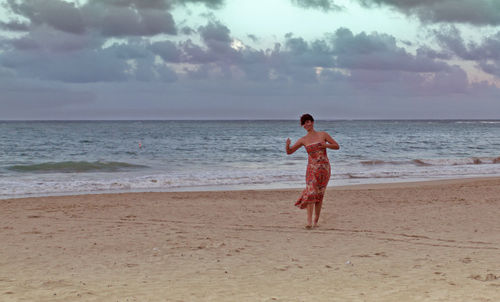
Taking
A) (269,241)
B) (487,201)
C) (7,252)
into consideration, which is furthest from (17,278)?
(487,201)

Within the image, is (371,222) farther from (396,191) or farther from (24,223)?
(24,223)

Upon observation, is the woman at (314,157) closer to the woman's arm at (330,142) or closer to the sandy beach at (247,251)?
the woman's arm at (330,142)

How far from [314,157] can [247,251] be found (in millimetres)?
2136

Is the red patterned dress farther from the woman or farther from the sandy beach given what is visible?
the sandy beach

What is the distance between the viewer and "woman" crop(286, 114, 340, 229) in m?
7.89

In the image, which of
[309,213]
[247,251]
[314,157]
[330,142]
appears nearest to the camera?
[247,251]

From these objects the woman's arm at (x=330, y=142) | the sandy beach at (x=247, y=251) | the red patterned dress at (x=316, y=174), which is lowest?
the sandy beach at (x=247, y=251)

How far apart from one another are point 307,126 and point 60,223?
4.96m

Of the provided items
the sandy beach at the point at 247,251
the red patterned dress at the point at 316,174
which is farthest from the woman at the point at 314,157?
the sandy beach at the point at 247,251

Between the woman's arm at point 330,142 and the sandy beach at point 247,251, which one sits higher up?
the woman's arm at point 330,142

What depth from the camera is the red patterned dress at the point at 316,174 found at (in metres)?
8.03

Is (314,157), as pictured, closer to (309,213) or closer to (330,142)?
(330,142)

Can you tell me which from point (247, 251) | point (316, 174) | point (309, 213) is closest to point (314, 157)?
point (316, 174)

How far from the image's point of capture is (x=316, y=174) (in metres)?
8.13
